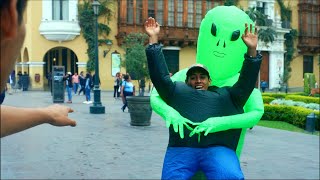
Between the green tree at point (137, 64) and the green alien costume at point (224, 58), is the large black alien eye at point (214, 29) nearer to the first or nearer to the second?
the green alien costume at point (224, 58)

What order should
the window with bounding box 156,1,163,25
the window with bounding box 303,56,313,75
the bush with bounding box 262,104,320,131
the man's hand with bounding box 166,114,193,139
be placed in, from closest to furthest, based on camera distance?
1. the man's hand with bounding box 166,114,193,139
2. the bush with bounding box 262,104,320,131
3. the window with bounding box 156,1,163,25
4. the window with bounding box 303,56,313,75

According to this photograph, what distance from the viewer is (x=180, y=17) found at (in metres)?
32.6

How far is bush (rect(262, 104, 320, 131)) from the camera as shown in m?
14.0

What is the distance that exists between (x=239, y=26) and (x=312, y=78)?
21475mm

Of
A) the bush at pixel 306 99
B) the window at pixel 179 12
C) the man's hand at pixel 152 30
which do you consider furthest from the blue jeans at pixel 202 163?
the window at pixel 179 12

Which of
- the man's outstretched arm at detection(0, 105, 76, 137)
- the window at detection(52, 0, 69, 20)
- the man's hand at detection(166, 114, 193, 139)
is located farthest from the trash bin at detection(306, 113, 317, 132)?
the window at detection(52, 0, 69, 20)

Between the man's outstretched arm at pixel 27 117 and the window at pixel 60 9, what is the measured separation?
28.9 m

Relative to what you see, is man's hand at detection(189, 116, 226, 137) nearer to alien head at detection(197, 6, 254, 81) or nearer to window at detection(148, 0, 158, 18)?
alien head at detection(197, 6, 254, 81)

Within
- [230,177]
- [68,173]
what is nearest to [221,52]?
[230,177]

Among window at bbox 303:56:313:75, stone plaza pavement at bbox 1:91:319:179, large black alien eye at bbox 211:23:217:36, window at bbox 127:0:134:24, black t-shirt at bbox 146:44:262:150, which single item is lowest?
stone plaza pavement at bbox 1:91:319:179

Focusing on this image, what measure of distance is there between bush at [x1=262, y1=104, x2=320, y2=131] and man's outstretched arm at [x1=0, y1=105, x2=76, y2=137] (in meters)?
12.5

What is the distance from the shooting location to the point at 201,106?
12.3ft

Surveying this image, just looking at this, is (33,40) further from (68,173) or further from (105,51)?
(68,173)

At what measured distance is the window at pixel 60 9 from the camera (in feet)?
97.8
